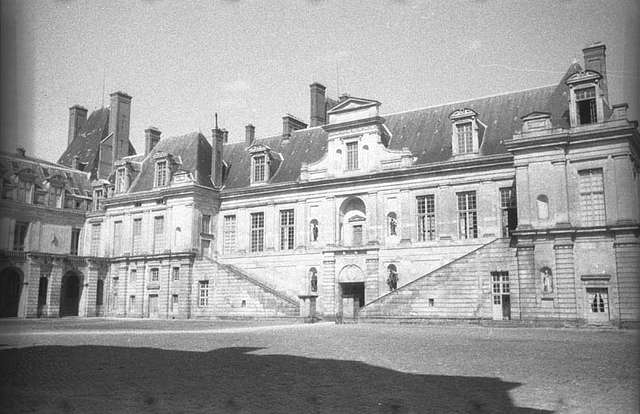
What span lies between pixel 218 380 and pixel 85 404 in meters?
2.43

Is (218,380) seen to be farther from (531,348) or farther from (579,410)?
(531,348)

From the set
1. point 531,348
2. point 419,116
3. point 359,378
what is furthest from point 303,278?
point 359,378

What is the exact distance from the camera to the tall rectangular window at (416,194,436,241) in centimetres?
3331

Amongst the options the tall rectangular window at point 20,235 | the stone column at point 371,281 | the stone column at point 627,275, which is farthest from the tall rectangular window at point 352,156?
the tall rectangular window at point 20,235

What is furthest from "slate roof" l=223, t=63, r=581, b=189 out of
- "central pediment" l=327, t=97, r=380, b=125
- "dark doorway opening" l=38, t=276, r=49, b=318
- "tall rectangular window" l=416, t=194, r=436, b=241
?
"dark doorway opening" l=38, t=276, r=49, b=318

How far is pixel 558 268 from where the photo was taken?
2608 centimetres

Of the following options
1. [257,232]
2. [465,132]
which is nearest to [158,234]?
[257,232]

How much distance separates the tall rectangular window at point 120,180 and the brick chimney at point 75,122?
12736 mm

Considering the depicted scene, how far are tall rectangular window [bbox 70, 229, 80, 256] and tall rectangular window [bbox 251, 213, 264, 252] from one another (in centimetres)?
1550

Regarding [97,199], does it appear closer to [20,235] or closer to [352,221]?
[20,235]

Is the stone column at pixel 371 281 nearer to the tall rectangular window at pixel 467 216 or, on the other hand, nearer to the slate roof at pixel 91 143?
the tall rectangular window at pixel 467 216

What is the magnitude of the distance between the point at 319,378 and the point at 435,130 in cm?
2793

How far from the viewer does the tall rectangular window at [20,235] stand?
136 feet

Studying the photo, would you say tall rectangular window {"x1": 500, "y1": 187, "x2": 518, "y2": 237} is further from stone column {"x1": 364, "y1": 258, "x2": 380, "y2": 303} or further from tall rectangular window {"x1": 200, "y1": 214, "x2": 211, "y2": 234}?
tall rectangular window {"x1": 200, "y1": 214, "x2": 211, "y2": 234}
